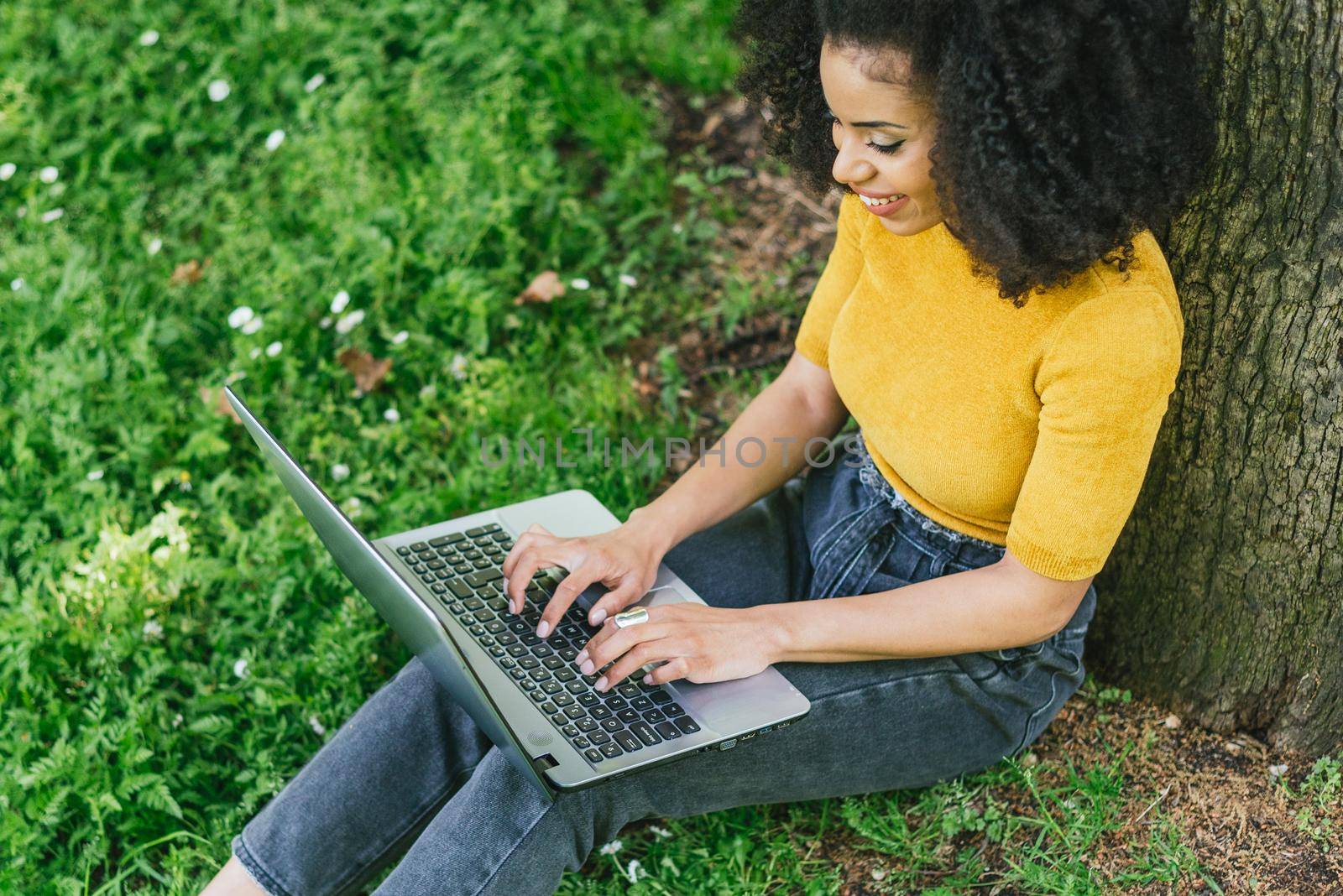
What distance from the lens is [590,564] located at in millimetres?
2035

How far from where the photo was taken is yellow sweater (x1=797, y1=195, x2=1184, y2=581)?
5.36 ft

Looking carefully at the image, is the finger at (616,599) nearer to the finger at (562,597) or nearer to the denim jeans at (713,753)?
the finger at (562,597)

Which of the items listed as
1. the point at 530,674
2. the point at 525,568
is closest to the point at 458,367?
the point at 525,568

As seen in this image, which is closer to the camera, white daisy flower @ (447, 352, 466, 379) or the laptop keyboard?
the laptop keyboard

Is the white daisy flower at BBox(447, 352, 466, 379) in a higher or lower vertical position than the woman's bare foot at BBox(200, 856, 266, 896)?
higher

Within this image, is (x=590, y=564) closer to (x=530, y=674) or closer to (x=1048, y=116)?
(x=530, y=674)

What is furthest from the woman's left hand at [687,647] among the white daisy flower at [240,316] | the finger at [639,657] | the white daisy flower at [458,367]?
the white daisy flower at [240,316]

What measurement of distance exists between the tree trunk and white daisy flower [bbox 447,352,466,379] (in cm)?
169

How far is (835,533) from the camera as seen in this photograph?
2160 mm

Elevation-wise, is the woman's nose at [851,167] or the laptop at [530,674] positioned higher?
the woman's nose at [851,167]

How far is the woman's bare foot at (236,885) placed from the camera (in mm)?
1993

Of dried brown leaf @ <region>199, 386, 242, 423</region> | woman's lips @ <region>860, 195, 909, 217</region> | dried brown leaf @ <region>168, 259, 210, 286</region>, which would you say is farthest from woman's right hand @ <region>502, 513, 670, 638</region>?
dried brown leaf @ <region>168, 259, 210, 286</region>

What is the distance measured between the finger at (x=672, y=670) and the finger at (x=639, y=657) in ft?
0.04

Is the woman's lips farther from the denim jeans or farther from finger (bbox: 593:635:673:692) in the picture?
finger (bbox: 593:635:673:692)
